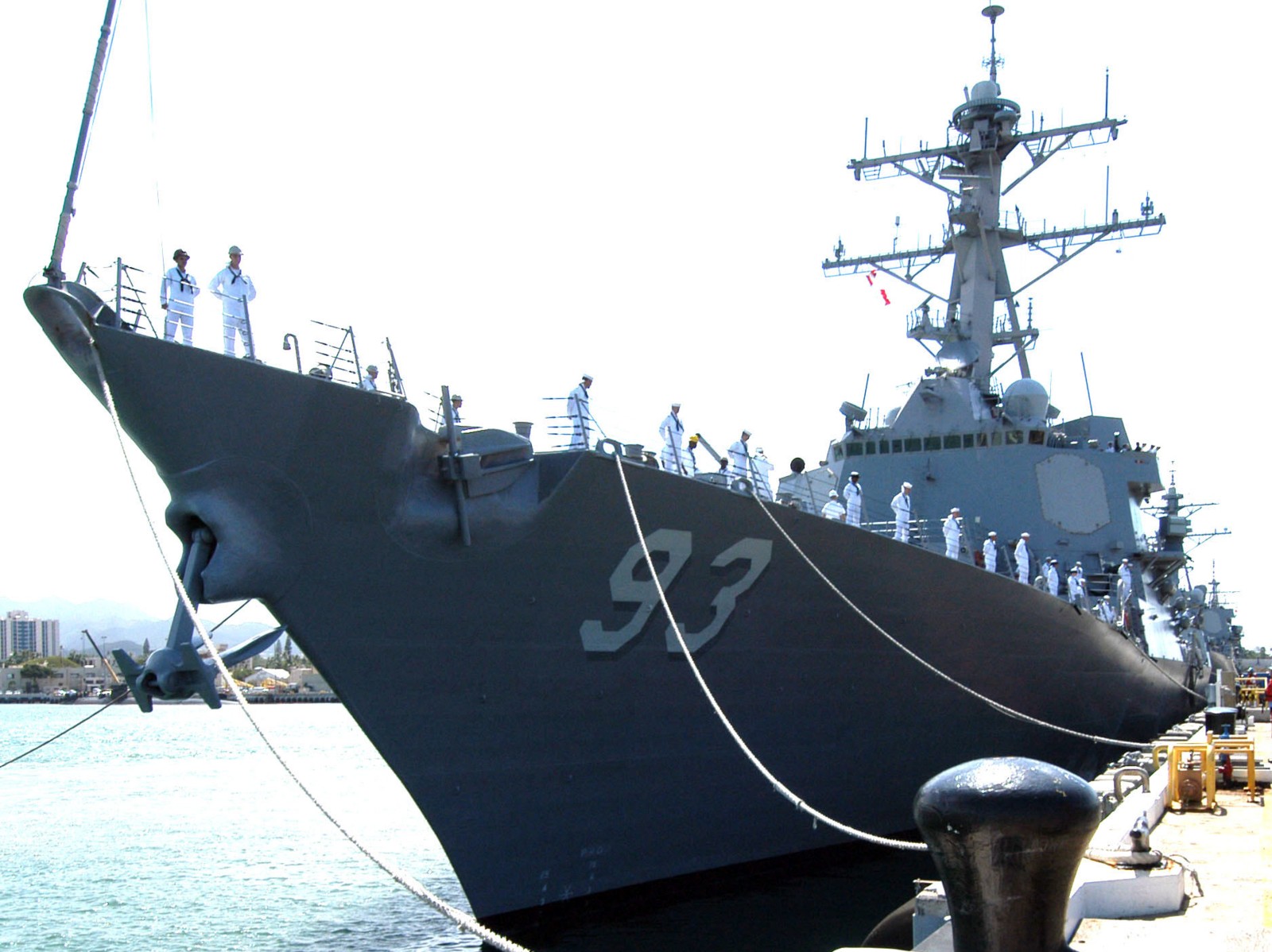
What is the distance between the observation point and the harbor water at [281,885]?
832 centimetres

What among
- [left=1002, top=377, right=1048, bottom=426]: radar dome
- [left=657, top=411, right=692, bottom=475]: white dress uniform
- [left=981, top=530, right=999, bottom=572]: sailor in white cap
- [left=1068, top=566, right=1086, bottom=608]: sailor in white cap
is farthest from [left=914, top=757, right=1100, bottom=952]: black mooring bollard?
[left=1002, top=377, right=1048, bottom=426]: radar dome

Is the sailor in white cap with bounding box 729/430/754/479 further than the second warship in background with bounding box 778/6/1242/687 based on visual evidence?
No

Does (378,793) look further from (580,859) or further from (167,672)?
(167,672)

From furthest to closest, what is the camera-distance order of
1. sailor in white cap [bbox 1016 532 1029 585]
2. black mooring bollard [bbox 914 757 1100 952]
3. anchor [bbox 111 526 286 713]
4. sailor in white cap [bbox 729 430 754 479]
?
→ sailor in white cap [bbox 1016 532 1029 585] < sailor in white cap [bbox 729 430 754 479] < anchor [bbox 111 526 286 713] < black mooring bollard [bbox 914 757 1100 952]

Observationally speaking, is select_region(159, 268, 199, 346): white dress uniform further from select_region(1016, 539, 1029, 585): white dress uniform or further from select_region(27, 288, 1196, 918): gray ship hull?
select_region(1016, 539, 1029, 585): white dress uniform

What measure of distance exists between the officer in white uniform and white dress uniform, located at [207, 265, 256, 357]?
0.14m

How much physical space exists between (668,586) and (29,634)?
616 feet

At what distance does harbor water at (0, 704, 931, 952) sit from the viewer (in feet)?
27.3

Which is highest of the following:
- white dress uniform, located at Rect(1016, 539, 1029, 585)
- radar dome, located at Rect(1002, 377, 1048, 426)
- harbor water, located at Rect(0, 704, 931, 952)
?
radar dome, located at Rect(1002, 377, 1048, 426)

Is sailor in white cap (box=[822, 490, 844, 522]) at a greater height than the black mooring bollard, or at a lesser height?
greater

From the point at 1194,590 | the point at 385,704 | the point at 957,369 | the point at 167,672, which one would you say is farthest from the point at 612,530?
the point at 1194,590

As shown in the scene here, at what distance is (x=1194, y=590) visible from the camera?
952 inches

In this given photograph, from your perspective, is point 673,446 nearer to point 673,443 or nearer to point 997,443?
point 673,443

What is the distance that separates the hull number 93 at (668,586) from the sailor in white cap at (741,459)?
0.70 meters
